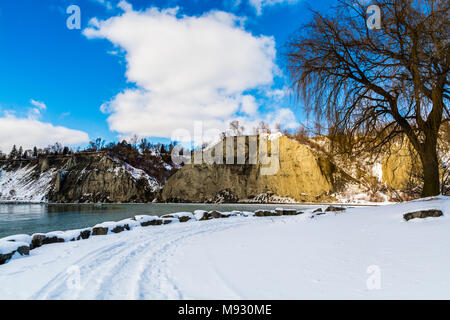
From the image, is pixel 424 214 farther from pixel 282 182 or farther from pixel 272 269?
pixel 282 182

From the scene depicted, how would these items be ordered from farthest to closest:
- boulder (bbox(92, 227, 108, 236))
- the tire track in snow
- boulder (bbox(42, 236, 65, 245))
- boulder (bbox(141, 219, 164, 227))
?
boulder (bbox(141, 219, 164, 227)) < boulder (bbox(92, 227, 108, 236)) < boulder (bbox(42, 236, 65, 245)) < the tire track in snow

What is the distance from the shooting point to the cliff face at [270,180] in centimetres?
4878

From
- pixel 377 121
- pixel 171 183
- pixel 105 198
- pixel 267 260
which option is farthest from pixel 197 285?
pixel 105 198

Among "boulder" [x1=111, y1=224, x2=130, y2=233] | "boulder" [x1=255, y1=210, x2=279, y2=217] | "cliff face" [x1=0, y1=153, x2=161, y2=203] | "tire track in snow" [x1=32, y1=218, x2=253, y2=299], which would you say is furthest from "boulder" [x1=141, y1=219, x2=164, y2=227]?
"cliff face" [x1=0, y1=153, x2=161, y2=203]

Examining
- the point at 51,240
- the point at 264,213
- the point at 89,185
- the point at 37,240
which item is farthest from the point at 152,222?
the point at 89,185

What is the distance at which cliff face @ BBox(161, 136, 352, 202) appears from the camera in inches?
1921

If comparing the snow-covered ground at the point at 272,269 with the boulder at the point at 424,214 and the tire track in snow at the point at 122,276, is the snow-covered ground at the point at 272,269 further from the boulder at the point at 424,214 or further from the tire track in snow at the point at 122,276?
the boulder at the point at 424,214

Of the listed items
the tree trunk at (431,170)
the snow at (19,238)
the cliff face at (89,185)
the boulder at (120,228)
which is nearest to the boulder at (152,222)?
the boulder at (120,228)

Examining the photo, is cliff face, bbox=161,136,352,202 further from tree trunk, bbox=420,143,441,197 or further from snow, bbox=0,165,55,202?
snow, bbox=0,165,55,202

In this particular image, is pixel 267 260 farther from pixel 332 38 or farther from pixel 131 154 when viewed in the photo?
pixel 131 154

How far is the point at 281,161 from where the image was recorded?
5241 centimetres

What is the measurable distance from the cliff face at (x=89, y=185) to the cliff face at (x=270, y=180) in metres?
14.5

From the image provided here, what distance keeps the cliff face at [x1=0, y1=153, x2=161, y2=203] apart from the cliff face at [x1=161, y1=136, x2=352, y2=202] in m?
14.5
